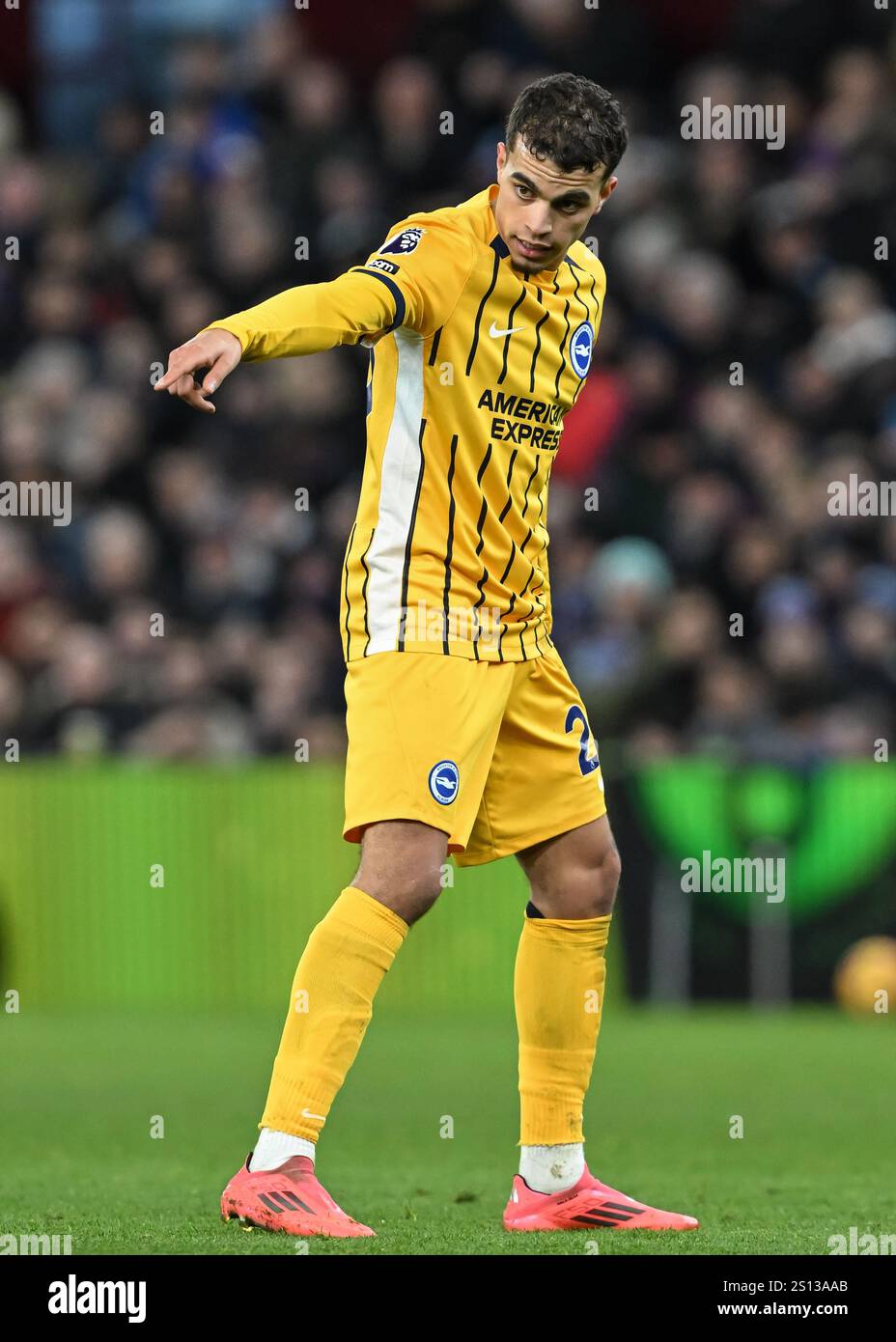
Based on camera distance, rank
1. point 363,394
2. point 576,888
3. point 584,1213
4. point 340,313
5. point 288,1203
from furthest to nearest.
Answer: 1. point 363,394
2. point 576,888
3. point 584,1213
4. point 288,1203
5. point 340,313

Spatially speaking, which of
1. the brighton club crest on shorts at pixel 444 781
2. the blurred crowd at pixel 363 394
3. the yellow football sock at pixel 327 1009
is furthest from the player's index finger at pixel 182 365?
the blurred crowd at pixel 363 394

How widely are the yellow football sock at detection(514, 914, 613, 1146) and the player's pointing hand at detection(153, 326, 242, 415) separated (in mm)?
1583

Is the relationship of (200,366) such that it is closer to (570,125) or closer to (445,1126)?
(570,125)

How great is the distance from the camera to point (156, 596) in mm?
12727

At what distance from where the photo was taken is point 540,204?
4684 millimetres

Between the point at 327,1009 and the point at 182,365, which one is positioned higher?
the point at 182,365

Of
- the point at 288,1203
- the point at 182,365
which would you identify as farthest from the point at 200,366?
the point at 288,1203

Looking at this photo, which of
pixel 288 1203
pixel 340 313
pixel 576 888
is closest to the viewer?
pixel 340 313

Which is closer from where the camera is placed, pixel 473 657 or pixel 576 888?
pixel 473 657

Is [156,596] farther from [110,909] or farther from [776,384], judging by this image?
[776,384]

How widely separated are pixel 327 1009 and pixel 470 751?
0.62 m
